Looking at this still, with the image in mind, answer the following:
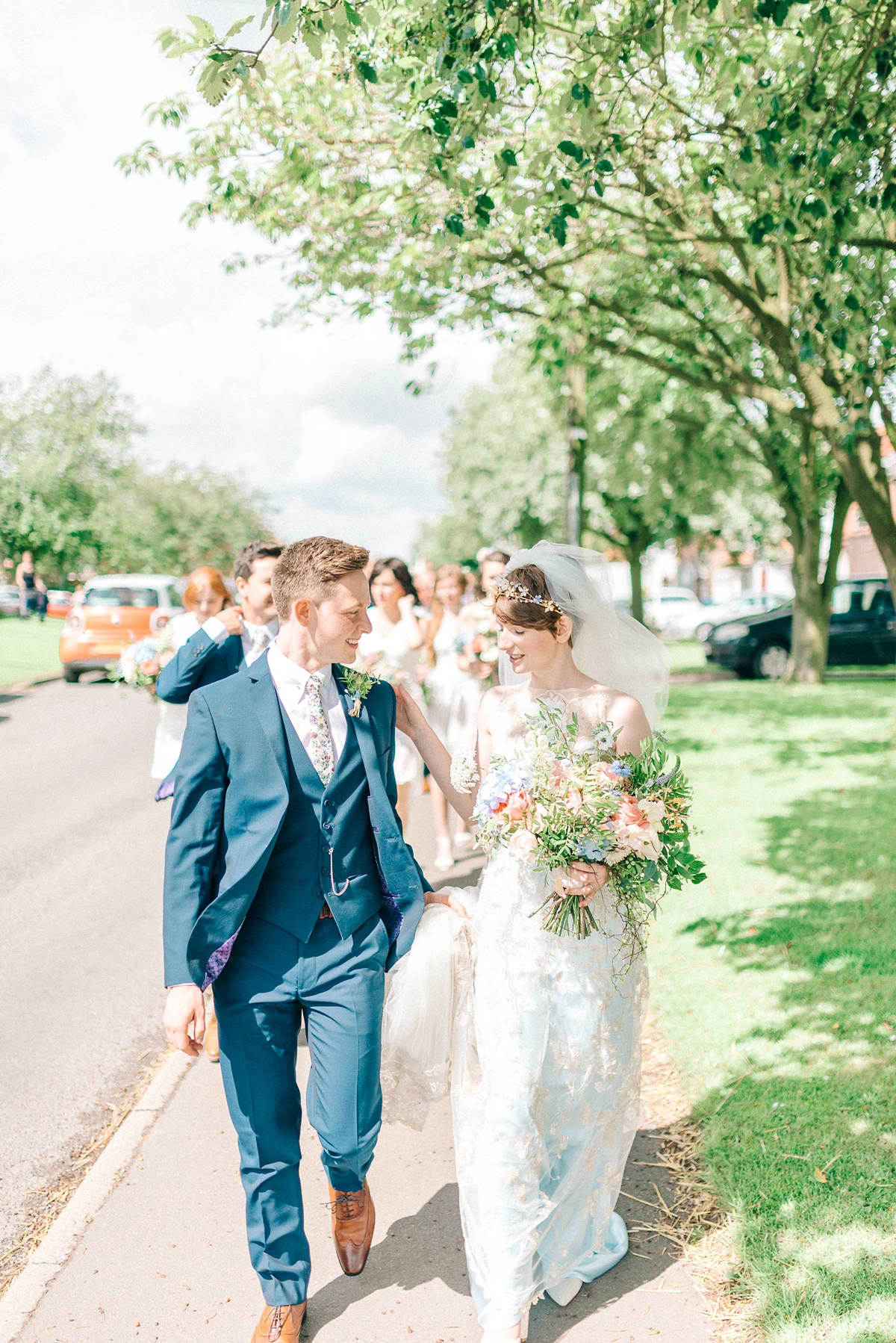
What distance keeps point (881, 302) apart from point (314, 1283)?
7.62m

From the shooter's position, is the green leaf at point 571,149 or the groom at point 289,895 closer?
the groom at point 289,895

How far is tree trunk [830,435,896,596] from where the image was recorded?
10422 mm

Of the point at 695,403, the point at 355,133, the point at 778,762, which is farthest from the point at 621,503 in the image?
the point at 355,133

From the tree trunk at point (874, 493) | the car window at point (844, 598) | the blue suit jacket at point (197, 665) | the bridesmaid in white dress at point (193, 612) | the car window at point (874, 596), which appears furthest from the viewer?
the car window at point (844, 598)

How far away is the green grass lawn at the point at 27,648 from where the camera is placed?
2130 cm

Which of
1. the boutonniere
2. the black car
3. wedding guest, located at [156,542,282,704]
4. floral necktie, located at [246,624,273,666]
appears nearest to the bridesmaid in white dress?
wedding guest, located at [156,542,282,704]

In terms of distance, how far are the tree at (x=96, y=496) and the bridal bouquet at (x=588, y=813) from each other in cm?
2453

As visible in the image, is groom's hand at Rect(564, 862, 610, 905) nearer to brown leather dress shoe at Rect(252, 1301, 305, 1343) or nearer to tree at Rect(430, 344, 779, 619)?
brown leather dress shoe at Rect(252, 1301, 305, 1343)

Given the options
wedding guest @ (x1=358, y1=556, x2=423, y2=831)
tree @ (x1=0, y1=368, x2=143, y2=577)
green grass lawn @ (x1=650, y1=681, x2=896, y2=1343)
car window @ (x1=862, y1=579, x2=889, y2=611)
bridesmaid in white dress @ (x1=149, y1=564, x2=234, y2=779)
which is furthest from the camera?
tree @ (x1=0, y1=368, x2=143, y2=577)

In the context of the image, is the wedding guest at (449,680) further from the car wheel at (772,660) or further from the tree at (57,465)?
the tree at (57,465)

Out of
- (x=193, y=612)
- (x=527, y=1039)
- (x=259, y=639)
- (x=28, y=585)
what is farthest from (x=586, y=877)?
(x=28, y=585)

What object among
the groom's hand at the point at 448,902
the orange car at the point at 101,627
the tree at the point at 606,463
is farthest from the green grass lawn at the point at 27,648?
the groom's hand at the point at 448,902

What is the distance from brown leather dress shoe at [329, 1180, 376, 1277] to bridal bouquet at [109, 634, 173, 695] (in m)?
3.43

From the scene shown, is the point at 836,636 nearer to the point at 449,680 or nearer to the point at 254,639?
the point at 449,680
